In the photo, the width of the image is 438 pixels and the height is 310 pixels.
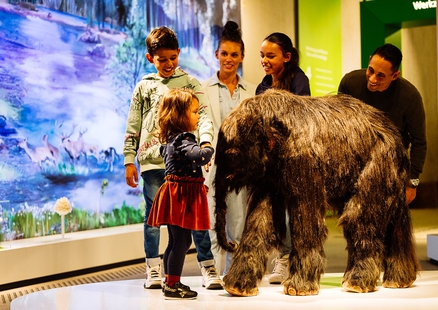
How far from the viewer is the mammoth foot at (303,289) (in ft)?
8.48

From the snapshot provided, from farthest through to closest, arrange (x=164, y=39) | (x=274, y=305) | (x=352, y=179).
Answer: (x=164, y=39) < (x=352, y=179) < (x=274, y=305)

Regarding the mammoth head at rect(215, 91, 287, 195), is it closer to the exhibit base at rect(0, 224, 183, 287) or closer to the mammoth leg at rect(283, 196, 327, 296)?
the mammoth leg at rect(283, 196, 327, 296)

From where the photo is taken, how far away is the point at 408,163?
279cm

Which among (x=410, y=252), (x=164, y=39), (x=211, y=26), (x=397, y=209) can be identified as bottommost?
(x=410, y=252)

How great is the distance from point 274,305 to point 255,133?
0.66 metres

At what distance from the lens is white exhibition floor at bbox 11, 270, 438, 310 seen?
2.47m

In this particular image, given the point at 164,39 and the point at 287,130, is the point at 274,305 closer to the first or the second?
the point at 287,130

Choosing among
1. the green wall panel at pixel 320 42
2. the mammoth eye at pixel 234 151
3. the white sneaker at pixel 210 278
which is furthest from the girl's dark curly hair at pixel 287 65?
the green wall panel at pixel 320 42

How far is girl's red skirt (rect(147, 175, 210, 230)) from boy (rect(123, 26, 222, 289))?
332 millimetres

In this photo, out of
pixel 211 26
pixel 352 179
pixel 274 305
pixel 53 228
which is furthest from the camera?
pixel 211 26

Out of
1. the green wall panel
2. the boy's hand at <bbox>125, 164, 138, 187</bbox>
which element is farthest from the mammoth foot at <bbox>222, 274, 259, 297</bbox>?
the green wall panel

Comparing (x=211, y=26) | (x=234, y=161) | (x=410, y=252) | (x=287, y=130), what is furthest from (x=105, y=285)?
(x=211, y=26)

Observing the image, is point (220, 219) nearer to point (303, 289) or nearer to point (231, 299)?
point (231, 299)

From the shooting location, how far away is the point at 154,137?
120 inches
